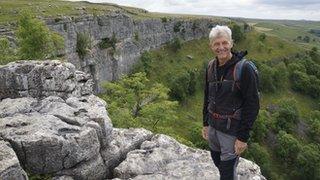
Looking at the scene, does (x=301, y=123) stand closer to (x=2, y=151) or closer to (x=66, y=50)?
(x=66, y=50)

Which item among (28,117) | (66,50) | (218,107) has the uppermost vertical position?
(218,107)

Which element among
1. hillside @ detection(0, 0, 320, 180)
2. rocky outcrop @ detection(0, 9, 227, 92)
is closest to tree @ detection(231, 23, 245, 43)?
hillside @ detection(0, 0, 320, 180)

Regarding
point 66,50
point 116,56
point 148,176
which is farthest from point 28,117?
point 116,56

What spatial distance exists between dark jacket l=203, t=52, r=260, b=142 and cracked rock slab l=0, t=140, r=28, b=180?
532 centimetres

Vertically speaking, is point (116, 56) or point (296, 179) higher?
point (116, 56)

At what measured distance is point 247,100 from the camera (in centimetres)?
1095

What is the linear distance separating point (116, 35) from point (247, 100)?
7612 cm

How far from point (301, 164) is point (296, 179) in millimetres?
2931

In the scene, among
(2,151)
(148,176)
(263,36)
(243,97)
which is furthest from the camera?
(263,36)

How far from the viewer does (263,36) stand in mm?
140000

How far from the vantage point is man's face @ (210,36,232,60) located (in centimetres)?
1101

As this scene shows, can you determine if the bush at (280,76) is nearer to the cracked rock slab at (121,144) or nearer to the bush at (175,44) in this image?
the bush at (175,44)

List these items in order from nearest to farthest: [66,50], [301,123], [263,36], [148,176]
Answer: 1. [148,176]
2. [66,50]
3. [301,123]
4. [263,36]

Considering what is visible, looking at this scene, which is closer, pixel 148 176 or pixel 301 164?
pixel 148 176
